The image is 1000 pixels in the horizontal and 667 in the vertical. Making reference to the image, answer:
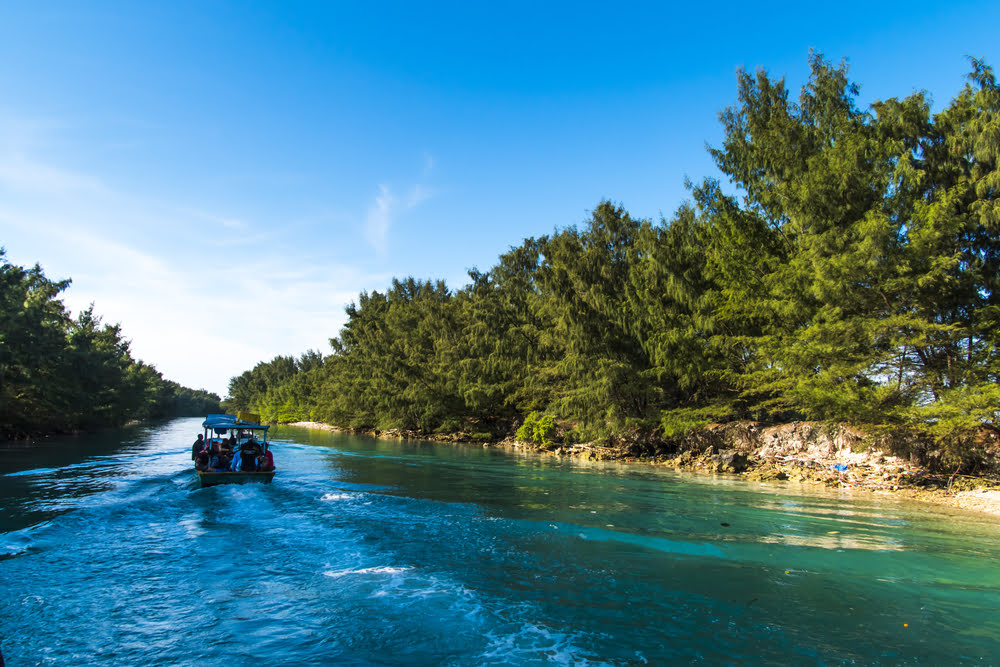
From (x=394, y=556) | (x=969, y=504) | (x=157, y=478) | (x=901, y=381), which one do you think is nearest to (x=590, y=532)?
(x=394, y=556)

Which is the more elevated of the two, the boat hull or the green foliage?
the green foliage

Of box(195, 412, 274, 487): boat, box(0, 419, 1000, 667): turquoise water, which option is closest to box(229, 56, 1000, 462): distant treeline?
box(0, 419, 1000, 667): turquoise water

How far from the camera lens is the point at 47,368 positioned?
128 feet

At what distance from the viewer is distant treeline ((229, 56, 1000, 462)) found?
19672 mm

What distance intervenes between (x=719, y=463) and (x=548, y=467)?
9229 mm

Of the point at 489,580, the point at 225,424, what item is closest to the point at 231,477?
the point at 225,424

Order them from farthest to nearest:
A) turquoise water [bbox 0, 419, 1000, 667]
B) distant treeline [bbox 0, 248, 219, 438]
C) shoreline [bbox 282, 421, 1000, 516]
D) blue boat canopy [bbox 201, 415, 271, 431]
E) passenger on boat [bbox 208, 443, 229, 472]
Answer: distant treeline [bbox 0, 248, 219, 438] → blue boat canopy [bbox 201, 415, 271, 431] → passenger on boat [bbox 208, 443, 229, 472] → shoreline [bbox 282, 421, 1000, 516] → turquoise water [bbox 0, 419, 1000, 667]

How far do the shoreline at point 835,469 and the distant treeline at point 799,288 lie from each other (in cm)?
165

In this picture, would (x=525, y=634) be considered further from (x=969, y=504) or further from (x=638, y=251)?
(x=638, y=251)

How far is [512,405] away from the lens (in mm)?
52875

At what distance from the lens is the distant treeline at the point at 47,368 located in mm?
32562

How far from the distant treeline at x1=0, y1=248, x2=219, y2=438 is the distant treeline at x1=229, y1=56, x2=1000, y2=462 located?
34238 millimetres

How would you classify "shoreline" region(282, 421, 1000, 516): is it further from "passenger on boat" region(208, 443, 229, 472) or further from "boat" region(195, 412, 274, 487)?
"passenger on boat" region(208, 443, 229, 472)

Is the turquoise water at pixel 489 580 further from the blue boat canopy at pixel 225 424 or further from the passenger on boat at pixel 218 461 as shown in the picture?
the blue boat canopy at pixel 225 424
